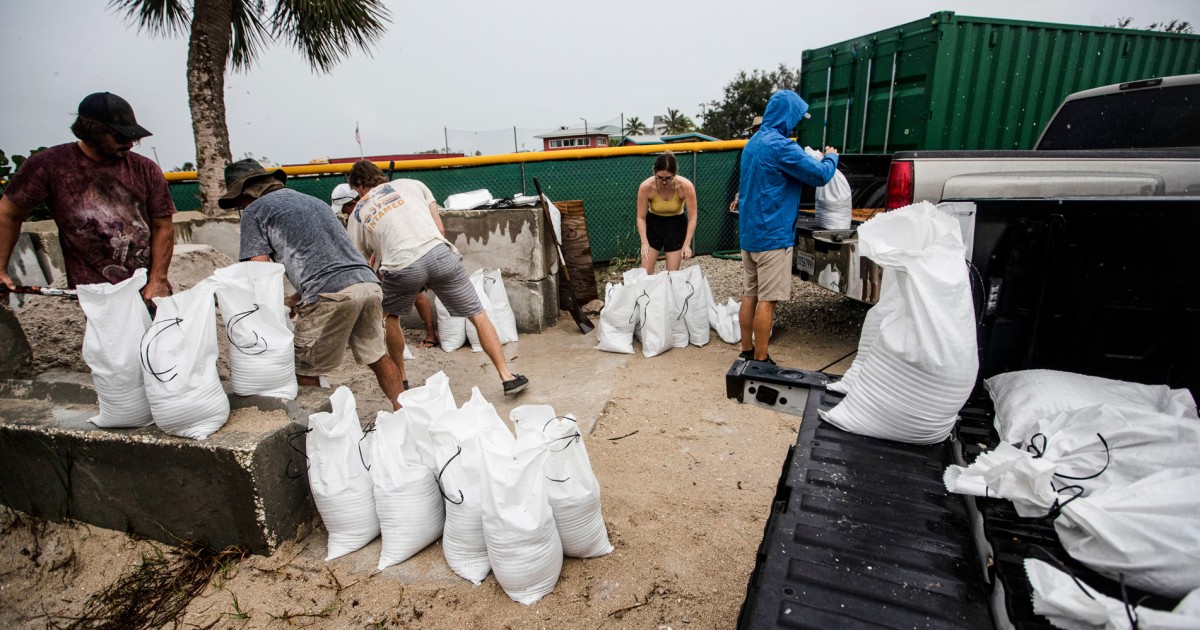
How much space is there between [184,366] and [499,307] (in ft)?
9.72

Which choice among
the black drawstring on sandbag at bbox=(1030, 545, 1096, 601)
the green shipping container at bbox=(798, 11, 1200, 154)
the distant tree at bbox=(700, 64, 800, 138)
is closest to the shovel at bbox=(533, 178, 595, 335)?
the green shipping container at bbox=(798, 11, 1200, 154)

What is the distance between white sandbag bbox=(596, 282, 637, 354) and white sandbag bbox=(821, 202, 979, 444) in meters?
3.05

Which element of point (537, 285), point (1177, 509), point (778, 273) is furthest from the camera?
point (537, 285)

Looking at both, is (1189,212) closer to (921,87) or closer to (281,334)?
(281,334)

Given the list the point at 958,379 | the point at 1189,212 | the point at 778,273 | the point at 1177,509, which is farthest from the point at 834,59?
the point at 1177,509

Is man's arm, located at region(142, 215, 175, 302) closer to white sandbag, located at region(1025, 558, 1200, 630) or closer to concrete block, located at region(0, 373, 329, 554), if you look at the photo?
concrete block, located at region(0, 373, 329, 554)

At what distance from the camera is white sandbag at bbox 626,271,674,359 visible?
14.5 feet

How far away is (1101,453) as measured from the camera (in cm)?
121

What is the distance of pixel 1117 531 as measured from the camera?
936 millimetres

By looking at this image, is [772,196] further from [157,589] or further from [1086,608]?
[157,589]

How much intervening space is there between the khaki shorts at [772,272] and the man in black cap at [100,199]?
350cm

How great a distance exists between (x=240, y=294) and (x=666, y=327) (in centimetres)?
293

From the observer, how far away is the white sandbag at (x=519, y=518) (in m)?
1.90

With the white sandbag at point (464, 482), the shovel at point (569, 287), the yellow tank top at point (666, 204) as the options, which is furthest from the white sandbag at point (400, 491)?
the yellow tank top at point (666, 204)
